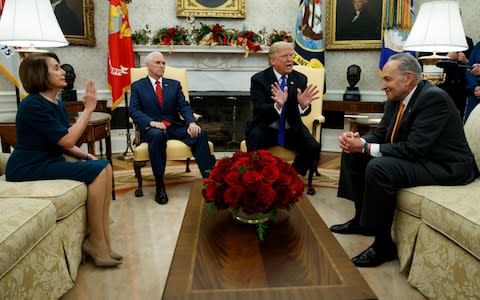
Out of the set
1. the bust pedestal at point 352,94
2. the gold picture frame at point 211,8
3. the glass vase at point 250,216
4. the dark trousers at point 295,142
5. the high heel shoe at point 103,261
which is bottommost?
the high heel shoe at point 103,261

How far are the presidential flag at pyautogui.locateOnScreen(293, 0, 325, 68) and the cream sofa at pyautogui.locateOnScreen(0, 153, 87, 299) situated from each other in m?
3.77

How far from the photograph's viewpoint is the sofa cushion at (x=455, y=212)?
176 cm

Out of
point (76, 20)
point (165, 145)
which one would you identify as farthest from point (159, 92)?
point (76, 20)

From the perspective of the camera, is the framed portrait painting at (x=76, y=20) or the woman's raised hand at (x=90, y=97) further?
the framed portrait painting at (x=76, y=20)

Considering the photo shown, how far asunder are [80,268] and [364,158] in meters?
1.92

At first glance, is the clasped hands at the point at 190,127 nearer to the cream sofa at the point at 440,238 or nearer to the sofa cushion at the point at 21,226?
A: the sofa cushion at the point at 21,226

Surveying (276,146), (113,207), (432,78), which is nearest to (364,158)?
(276,146)

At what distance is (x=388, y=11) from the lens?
5.11m

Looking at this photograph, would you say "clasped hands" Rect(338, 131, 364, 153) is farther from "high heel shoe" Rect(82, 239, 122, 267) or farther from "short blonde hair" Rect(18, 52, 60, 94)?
"short blonde hair" Rect(18, 52, 60, 94)

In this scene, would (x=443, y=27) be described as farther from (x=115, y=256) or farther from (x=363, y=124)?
(x=115, y=256)

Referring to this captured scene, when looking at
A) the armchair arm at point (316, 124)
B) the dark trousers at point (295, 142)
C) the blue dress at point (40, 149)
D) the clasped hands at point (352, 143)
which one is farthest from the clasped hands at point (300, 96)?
the blue dress at point (40, 149)

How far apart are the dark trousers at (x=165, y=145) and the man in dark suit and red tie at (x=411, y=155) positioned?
1.71 metres

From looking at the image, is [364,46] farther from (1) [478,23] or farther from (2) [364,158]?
(2) [364,158]

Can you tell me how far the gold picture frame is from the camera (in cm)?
542
